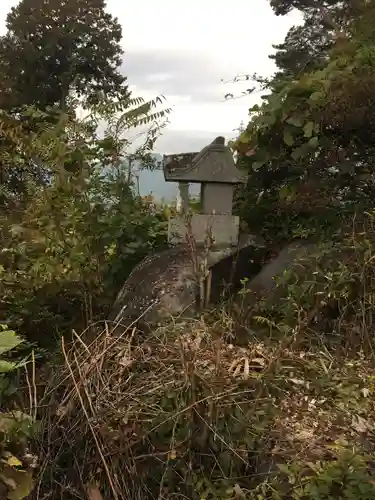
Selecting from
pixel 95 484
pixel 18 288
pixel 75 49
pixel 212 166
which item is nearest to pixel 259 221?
pixel 212 166

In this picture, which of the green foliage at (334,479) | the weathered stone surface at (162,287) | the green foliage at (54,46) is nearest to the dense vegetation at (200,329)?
the green foliage at (334,479)

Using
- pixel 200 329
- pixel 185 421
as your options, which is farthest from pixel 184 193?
pixel 185 421

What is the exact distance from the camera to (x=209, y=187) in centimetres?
458

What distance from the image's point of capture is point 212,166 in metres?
4.52

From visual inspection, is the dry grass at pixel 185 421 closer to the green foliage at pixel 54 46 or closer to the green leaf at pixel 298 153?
the green leaf at pixel 298 153

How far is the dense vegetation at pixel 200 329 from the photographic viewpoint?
100 inches

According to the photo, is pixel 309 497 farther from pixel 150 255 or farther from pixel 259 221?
pixel 259 221

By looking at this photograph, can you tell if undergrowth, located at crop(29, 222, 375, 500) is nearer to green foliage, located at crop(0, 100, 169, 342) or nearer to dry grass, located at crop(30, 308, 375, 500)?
Answer: dry grass, located at crop(30, 308, 375, 500)

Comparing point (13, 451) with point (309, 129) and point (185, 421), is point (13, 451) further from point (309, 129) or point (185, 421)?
point (309, 129)

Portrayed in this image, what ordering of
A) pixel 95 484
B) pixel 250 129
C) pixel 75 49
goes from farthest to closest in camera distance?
pixel 75 49
pixel 250 129
pixel 95 484

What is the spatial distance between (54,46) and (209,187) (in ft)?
73.1

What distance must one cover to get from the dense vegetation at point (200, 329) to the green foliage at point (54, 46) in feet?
63.7

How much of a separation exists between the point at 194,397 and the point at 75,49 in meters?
25.6

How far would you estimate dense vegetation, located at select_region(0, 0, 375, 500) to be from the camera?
254 cm
